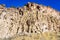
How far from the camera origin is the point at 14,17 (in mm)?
29000

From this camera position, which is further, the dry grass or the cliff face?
the cliff face

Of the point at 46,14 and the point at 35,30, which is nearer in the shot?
the point at 35,30

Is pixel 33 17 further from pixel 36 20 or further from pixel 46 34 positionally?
pixel 46 34

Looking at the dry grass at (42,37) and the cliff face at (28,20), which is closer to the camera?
the dry grass at (42,37)

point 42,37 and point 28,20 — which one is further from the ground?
point 28,20

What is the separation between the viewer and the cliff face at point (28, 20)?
28.2m

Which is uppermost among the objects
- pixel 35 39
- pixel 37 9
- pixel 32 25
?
pixel 37 9

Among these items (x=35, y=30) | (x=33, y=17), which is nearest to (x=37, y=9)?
(x=33, y=17)

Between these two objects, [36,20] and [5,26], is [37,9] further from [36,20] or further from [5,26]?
[5,26]

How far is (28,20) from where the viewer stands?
2898 centimetres

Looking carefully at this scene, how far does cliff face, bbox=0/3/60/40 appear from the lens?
28203 mm

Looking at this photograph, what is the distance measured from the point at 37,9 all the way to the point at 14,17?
3203mm

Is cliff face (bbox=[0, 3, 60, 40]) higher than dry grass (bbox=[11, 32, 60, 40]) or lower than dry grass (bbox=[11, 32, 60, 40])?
higher

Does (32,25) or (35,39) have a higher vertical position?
(32,25)
